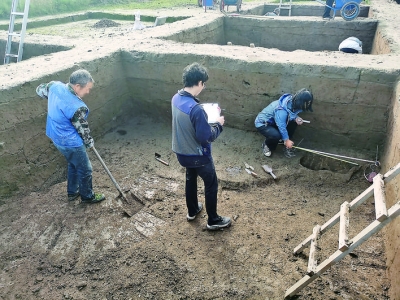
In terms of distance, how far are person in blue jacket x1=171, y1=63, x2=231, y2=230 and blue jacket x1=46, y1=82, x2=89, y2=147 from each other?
1.14 m

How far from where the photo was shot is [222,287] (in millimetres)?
2928

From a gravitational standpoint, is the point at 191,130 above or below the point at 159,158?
above

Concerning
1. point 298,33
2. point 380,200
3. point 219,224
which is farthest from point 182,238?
point 298,33

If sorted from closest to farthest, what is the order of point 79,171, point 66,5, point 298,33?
point 79,171 → point 298,33 → point 66,5

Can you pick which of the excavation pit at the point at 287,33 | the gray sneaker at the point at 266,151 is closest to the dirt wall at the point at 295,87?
the gray sneaker at the point at 266,151

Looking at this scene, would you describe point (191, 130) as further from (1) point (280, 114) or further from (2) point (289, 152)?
(2) point (289, 152)

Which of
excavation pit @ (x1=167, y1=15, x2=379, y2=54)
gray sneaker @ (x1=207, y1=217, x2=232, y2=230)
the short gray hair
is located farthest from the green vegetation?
gray sneaker @ (x1=207, y1=217, x2=232, y2=230)

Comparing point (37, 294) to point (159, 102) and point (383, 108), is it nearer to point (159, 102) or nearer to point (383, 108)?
point (159, 102)

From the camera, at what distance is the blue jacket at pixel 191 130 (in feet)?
9.38

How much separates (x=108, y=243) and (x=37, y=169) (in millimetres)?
1725

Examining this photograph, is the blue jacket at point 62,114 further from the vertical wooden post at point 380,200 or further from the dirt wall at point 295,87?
the vertical wooden post at point 380,200

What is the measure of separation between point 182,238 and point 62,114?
1860 mm

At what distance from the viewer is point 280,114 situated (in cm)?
437

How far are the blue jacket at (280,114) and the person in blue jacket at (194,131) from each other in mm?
1529
